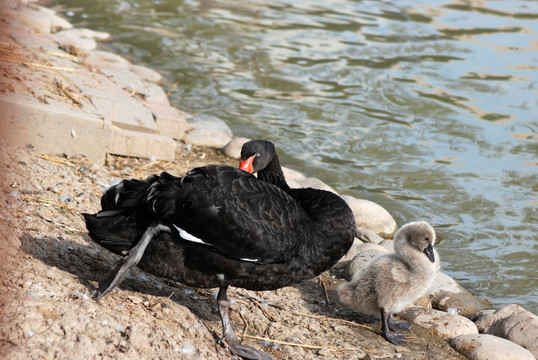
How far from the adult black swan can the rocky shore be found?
0.84ft

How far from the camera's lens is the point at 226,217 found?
153 inches

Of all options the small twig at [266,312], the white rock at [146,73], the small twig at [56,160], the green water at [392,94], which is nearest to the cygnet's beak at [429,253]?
the small twig at [266,312]

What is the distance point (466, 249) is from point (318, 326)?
8.63ft

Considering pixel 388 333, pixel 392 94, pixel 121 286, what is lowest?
pixel 392 94

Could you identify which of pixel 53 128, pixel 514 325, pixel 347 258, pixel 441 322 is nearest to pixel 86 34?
pixel 53 128

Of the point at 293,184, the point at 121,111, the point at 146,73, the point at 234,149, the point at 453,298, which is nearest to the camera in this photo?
the point at 453,298

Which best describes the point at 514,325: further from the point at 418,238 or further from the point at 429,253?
the point at 418,238

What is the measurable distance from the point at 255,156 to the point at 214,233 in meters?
1.18

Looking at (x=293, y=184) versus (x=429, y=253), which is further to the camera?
(x=293, y=184)

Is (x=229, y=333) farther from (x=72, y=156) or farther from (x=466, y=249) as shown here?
(x=466, y=249)

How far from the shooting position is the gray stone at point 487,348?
4577mm

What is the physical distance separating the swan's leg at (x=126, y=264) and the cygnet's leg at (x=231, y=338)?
1.83 feet

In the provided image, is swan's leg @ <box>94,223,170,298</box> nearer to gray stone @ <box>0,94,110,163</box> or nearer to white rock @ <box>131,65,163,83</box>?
gray stone @ <box>0,94,110,163</box>

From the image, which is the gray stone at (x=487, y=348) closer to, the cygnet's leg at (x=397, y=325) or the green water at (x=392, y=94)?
the cygnet's leg at (x=397, y=325)
